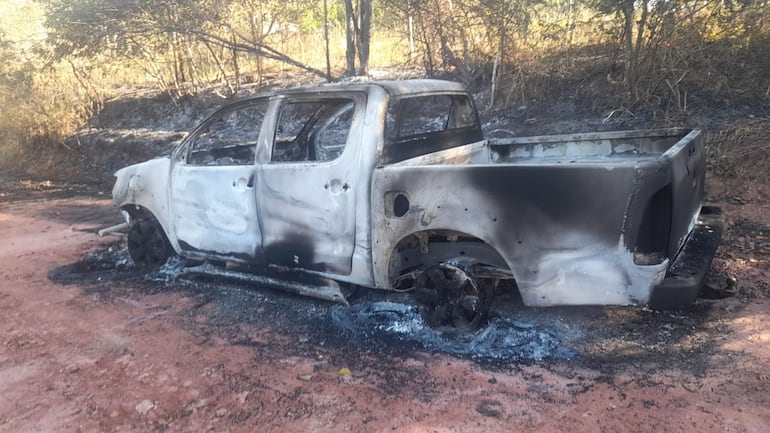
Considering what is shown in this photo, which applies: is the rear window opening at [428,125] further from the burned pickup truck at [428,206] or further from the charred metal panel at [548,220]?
the charred metal panel at [548,220]

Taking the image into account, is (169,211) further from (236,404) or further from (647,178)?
(647,178)

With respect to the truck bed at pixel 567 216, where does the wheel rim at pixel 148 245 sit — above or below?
below

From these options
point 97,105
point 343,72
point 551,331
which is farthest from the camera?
point 97,105

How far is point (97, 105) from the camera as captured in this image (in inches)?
587

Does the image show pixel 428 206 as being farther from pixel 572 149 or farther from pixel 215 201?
pixel 215 201

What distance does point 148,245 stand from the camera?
5.68m

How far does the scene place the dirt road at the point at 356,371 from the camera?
2.91 m

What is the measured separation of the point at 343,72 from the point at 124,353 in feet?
32.2

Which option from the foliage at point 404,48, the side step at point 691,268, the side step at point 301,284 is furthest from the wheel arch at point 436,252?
the foliage at point 404,48

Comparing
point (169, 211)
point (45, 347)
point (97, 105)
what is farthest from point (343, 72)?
point (45, 347)

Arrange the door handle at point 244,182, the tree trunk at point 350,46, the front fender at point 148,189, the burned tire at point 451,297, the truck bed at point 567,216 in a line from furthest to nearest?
the tree trunk at point 350,46, the front fender at point 148,189, the door handle at point 244,182, the burned tire at point 451,297, the truck bed at point 567,216

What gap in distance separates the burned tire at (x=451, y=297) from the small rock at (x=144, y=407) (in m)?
1.79

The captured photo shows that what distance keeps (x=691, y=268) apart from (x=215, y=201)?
3.59 metres

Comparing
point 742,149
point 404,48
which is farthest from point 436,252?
point 404,48
